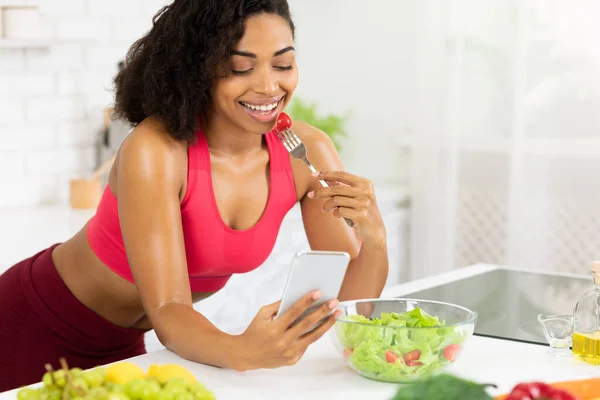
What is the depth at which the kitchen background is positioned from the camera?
10.3 feet

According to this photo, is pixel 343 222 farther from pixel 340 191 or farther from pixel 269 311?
pixel 269 311

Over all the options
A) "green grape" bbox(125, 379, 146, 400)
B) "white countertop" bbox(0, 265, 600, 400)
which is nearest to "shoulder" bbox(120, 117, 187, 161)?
"white countertop" bbox(0, 265, 600, 400)

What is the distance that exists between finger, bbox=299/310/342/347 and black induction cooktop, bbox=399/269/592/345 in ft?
1.31

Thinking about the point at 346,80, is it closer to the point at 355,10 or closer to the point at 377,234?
the point at 355,10

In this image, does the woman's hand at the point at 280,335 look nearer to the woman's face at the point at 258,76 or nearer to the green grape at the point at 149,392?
the green grape at the point at 149,392

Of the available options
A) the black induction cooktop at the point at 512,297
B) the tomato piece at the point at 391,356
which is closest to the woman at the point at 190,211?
the tomato piece at the point at 391,356

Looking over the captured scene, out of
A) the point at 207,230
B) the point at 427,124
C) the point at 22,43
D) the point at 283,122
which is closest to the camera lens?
the point at 207,230

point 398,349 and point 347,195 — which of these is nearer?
point 398,349

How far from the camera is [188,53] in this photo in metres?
1.64

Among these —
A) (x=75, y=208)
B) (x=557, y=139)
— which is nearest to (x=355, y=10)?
(x=557, y=139)

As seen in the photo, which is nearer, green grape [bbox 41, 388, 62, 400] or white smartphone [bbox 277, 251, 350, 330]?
green grape [bbox 41, 388, 62, 400]

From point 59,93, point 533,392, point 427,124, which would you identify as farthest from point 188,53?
point 427,124

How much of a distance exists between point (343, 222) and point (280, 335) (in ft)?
2.09

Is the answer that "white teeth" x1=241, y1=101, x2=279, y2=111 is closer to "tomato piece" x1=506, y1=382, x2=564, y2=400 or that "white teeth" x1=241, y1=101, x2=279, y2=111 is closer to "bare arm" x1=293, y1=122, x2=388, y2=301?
"bare arm" x1=293, y1=122, x2=388, y2=301
